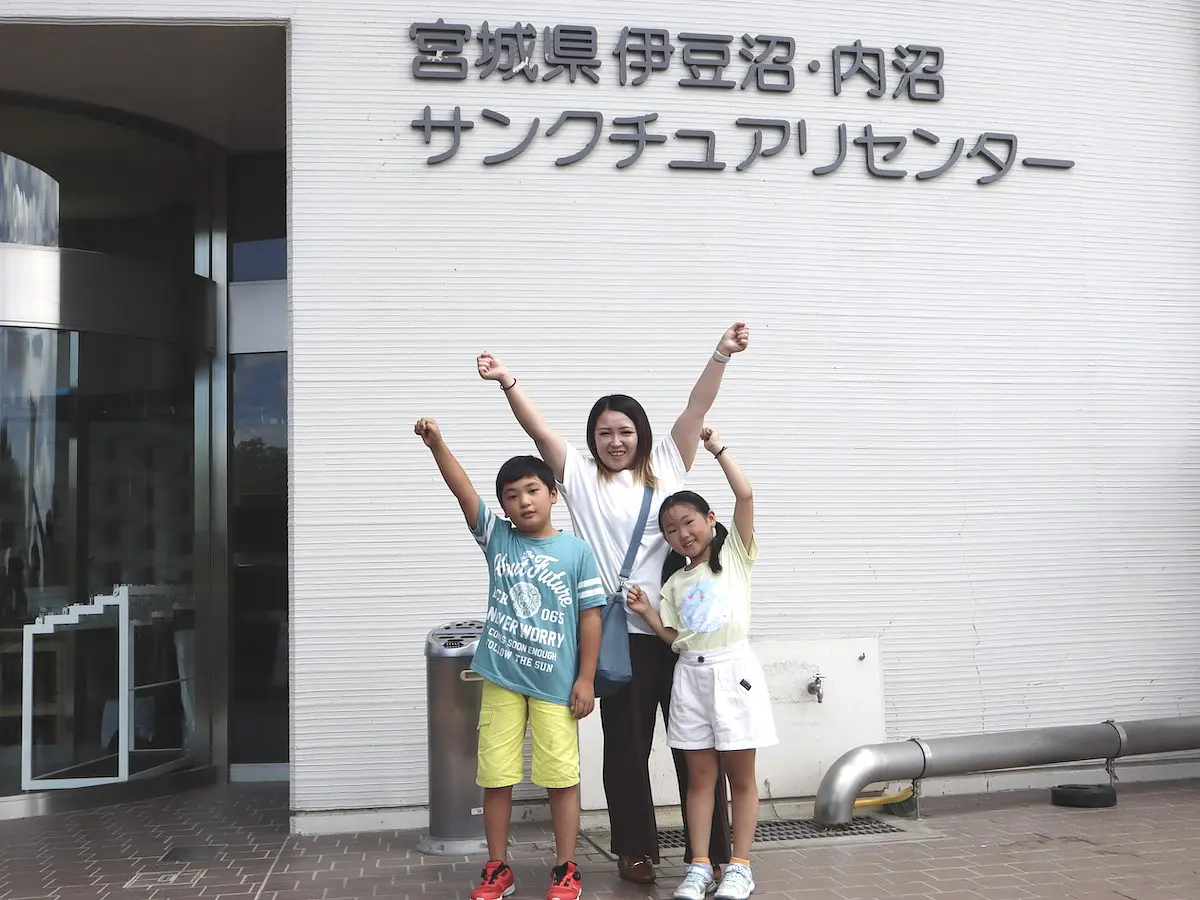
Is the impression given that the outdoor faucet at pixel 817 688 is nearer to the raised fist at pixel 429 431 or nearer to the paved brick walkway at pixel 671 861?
the paved brick walkway at pixel 671 861

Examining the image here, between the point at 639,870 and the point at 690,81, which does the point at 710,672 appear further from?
the point at 690,81

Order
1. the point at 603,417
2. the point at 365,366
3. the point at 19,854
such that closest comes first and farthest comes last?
the point at 603,417
the point at 19,854
the point at 365,366

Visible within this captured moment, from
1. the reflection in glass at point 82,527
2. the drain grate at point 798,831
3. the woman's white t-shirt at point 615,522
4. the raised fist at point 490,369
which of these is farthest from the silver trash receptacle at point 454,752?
the reflection in glass at point 82,527

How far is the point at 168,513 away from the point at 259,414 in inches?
33.3

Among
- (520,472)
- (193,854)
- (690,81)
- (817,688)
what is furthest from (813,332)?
(193,854)

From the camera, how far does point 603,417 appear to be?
4.35 meters

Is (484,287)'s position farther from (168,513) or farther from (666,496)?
(168,513)

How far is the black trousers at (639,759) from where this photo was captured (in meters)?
4.36

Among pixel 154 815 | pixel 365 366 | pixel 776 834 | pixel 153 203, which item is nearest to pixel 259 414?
pixel 153 203

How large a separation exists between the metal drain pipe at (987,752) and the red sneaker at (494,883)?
5.55ft

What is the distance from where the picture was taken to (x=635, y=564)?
4.35 meters

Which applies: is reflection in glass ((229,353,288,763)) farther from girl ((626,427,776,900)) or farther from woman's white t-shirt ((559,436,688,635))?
girl ((626,427,776,900))

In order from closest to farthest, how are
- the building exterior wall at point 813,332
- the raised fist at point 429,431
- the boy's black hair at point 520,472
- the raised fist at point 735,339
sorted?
the raised fist at point 429,431 → the boy's black hair at point 520,472 → the raised fist at point 735,339 → the building exterior wall at point 813,332

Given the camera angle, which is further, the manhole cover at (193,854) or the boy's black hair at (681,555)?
the manhole cover at (193,854)
